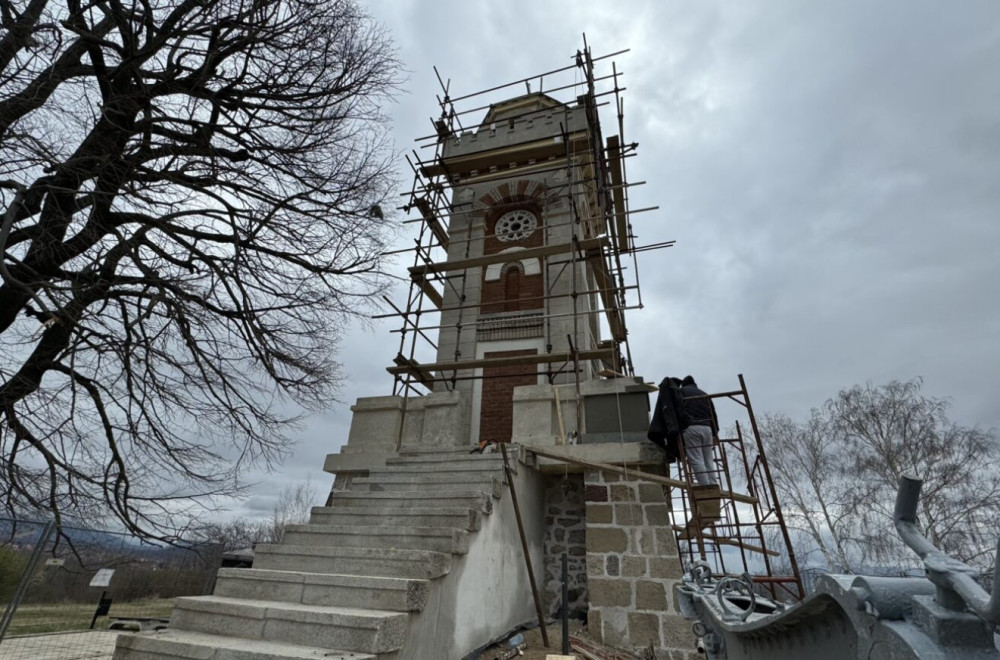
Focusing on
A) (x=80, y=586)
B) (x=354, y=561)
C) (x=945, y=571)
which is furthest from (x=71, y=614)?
(x=945, y=571)

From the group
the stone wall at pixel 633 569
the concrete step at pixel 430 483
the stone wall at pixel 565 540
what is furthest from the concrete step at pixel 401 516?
the stone wall at pixel 565 540

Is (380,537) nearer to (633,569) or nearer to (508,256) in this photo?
(633,569)

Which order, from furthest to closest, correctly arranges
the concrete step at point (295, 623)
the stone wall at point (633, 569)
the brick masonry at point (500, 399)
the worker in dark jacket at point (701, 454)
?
the brick masonry at point (500, 399), the worker in dark jacket at point (701, 454), the stone wall at point (633, 569), the concrete step at point (295, 623)

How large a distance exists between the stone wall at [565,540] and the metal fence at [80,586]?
466 centimetres

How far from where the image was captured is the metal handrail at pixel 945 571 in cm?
80

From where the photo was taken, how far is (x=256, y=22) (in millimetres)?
5609

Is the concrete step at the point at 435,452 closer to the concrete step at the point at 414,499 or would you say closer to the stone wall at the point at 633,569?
the concrete step at the point at 414,499

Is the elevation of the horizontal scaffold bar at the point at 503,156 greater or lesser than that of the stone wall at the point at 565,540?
greater

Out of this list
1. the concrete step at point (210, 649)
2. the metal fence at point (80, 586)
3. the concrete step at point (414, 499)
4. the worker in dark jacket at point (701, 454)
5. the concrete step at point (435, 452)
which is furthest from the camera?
the concrete step at point (435, 452)

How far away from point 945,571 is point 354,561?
4727 mm

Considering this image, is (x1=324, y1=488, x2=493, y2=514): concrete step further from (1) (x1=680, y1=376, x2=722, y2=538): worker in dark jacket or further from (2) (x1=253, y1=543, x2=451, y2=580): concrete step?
(1) (x1=680, y1=376, x2=722, y2=538): worker in dark jacket

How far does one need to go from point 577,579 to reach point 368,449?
3969 mm

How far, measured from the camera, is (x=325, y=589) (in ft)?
13.7

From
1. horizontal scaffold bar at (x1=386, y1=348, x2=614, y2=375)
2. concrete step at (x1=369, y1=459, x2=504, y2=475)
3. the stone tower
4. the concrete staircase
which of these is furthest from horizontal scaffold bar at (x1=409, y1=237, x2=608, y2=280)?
the concrete staircase
